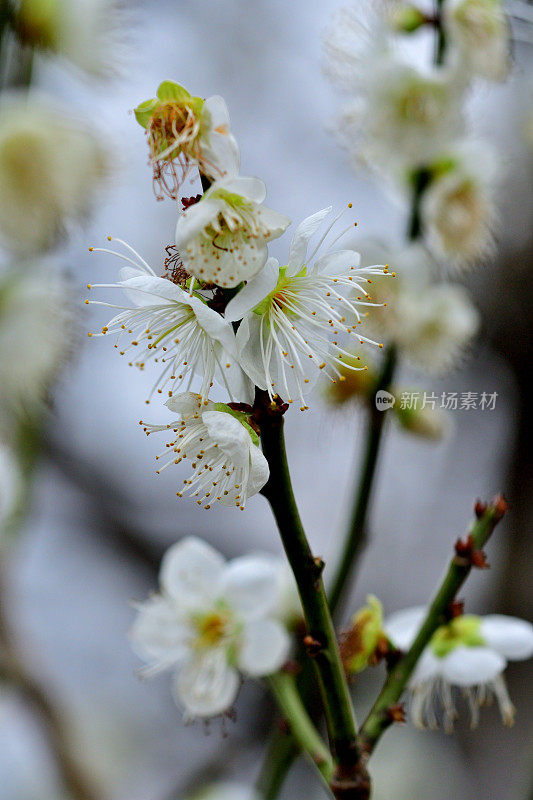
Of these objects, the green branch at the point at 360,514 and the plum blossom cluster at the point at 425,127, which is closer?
the green branch at the point at 360,514

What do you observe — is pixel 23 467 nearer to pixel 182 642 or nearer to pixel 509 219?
pixel 182 642

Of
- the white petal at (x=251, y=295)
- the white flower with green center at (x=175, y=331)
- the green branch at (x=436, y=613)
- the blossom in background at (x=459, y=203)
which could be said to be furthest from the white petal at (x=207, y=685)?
the blossom in background at (x=459, y=203)

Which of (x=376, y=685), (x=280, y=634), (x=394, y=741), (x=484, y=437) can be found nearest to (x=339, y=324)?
(x=280, y=634)

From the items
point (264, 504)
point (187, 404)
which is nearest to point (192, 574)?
point (187, 404)

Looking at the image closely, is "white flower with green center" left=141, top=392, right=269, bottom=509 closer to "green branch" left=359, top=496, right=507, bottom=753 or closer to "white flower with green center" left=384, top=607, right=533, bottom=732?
"green branch" left=359, top=496, right=507, bottom=753

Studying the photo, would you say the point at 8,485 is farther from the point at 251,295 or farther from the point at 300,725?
the point at 251,295

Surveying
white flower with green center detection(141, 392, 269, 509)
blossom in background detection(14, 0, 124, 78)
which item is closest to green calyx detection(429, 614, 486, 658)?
white flower with green center detection(141, 392, 269, 509)

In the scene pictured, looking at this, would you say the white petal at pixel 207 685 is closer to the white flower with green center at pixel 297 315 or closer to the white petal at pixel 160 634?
the white petal at pixel 160 634

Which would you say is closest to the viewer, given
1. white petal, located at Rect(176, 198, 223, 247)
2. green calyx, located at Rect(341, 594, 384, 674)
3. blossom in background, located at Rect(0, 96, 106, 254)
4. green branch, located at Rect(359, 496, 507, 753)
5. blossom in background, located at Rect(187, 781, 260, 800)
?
white petal, located at Rect(176, 198, 223, 247)
